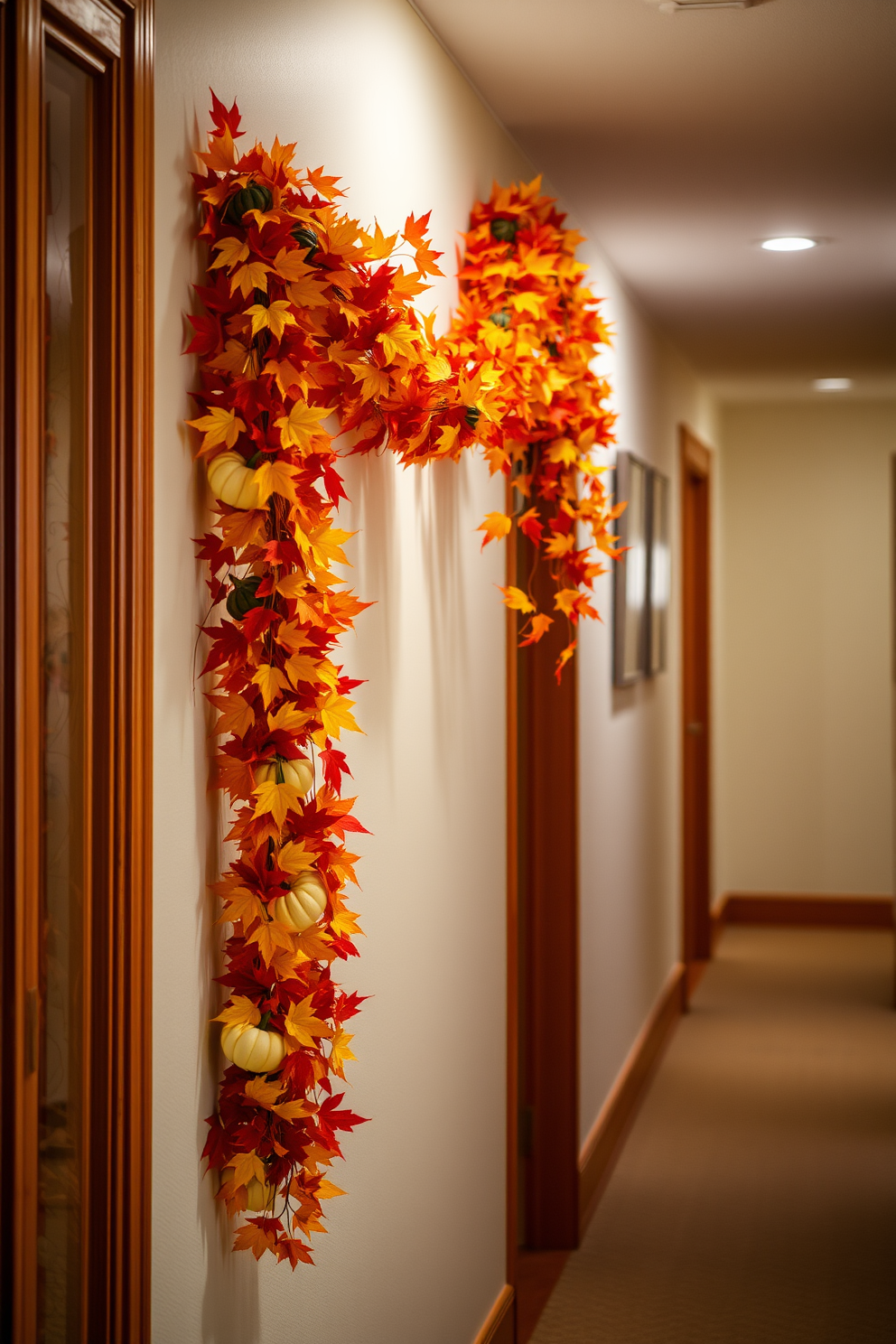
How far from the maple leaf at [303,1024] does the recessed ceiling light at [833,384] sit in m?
5.49

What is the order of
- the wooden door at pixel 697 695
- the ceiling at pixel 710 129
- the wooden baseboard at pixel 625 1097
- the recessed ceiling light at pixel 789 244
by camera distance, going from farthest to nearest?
the wooden door at pixel 697 695 < the recessed ceiling light at pixel 789 244 < the wooden baseboard at pixel 625 1097 < the ceiling at pixel 710 129

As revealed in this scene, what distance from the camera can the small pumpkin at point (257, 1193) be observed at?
151cm

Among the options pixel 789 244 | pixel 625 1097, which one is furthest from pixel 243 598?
pixel 625 1097

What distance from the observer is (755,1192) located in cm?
377

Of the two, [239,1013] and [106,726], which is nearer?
[106,726]

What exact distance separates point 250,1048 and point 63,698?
468 mm

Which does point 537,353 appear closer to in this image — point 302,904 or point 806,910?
point 302,904

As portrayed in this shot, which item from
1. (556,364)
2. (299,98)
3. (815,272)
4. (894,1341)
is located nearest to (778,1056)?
(894,1341)

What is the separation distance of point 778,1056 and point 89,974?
4.18m

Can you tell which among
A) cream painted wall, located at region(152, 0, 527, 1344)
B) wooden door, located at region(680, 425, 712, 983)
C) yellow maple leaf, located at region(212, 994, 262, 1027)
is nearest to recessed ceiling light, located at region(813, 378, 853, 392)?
wooden door, located at region(680, 425, 712, 983)

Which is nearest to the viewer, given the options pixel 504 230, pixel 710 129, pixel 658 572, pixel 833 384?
pixel 504 230

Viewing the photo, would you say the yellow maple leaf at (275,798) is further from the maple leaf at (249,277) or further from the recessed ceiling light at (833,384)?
the recessed ceiling light at (833,384)

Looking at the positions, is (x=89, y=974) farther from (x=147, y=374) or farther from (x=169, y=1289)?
(x=147, y=374)

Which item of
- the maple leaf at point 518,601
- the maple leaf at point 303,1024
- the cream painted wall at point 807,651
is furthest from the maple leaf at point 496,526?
the cream painted wall at point 807,651
